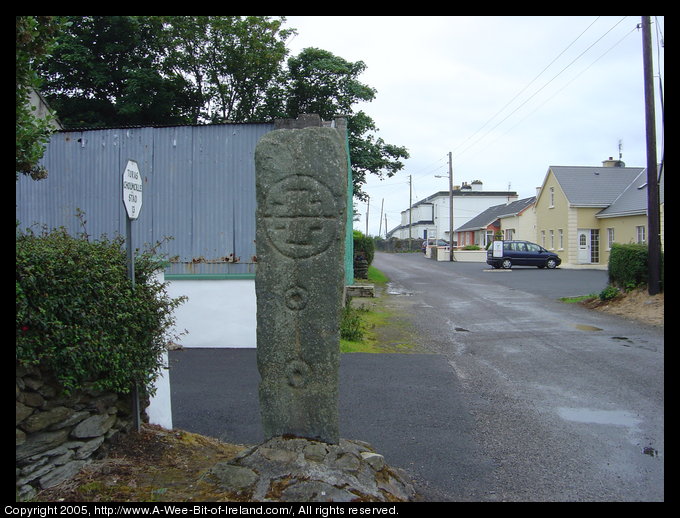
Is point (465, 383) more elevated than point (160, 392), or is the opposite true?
point (160, 392)

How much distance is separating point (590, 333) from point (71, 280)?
36.4 ft

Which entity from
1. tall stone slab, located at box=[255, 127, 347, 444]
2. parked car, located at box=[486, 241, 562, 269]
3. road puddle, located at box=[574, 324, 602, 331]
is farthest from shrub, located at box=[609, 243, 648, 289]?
parked car, located at box=[486, 241, 562, 269]

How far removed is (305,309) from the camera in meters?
4.39

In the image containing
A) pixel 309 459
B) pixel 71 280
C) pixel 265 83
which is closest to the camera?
pixel 71 280

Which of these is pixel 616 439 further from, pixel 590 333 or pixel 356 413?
pixel 590 333

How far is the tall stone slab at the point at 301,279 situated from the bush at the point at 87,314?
1.07 m

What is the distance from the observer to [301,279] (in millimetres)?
4383

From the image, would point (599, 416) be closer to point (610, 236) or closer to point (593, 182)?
point (610, 236)

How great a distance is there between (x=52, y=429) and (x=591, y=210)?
1373 inches

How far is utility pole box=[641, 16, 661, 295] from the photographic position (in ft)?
47.7

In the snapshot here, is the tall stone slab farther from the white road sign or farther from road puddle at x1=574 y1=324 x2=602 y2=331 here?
road puddle at x1=574 y1=324 x2=602 y2=331

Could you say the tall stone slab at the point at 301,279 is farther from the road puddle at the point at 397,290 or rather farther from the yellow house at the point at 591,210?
the yellow house at the point at 591,210

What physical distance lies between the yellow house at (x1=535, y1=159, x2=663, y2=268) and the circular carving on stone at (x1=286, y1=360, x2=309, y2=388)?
96.8 feet

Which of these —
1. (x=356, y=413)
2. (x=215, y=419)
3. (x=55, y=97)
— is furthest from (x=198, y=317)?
(x=55, y=97)
